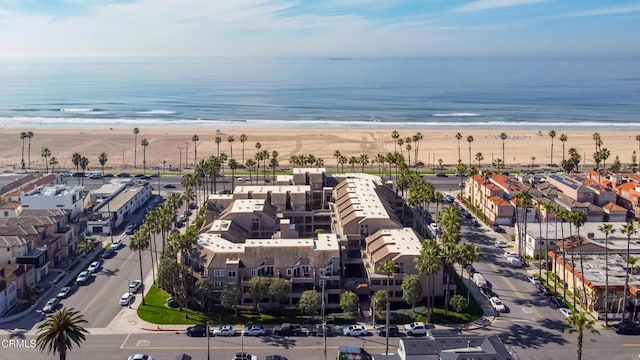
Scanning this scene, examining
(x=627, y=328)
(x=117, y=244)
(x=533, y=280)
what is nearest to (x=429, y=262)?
(x=533, y=280)

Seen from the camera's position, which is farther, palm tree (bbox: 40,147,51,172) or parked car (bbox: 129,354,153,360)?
palm tree (bbox: 40,147,51,172)

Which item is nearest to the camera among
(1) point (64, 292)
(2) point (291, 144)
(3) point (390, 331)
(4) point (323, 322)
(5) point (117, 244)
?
(3) point (390, 331)

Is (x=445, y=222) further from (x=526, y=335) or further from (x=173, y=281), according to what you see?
(x=173, y=281)

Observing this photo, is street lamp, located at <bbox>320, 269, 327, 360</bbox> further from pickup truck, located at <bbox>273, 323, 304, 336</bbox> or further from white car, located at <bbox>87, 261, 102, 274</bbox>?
white car, located at <bbox>87, 261, 102, 274</bbox>

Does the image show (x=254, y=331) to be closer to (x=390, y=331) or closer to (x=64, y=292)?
(x=390, y=331)

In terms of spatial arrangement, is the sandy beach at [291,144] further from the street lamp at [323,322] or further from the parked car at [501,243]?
the street lamp at [323,322]

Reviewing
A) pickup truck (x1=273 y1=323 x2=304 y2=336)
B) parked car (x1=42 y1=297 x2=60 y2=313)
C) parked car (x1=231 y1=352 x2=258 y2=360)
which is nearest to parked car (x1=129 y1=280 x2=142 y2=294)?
parked car (x1=42 y1=297 x2=60 y2=313)
